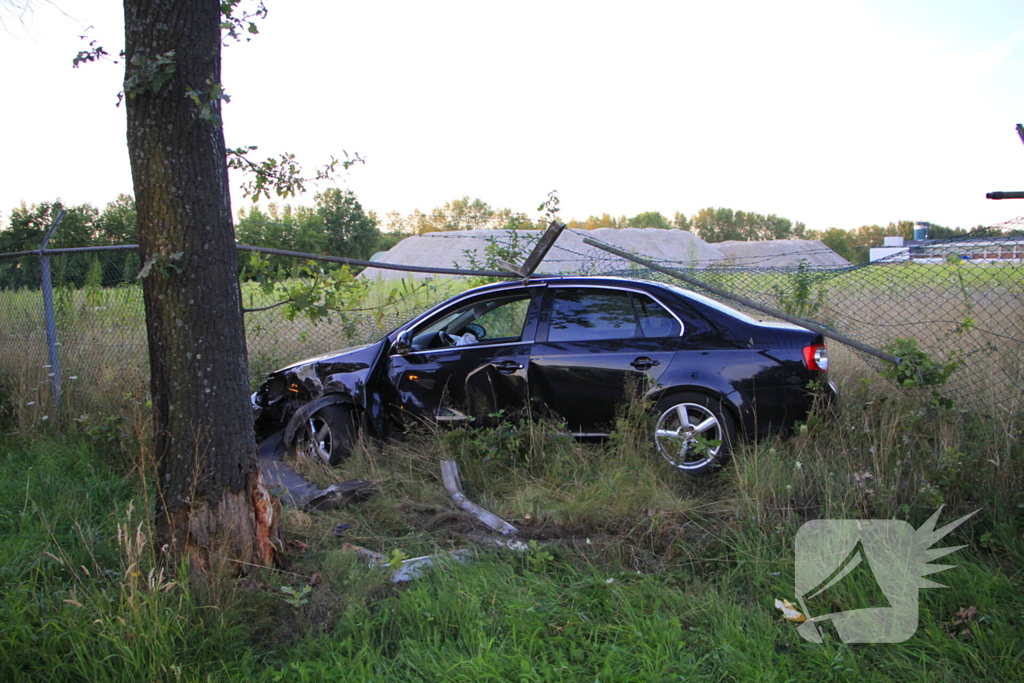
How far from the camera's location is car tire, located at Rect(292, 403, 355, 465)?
5.35 meters

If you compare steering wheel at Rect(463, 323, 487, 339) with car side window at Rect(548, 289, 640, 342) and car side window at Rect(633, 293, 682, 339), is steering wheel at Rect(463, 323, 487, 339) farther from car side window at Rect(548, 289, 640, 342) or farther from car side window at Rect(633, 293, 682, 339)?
car side window at Rect(633, 293, 682, 339)

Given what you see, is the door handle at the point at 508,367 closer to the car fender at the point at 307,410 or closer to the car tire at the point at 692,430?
the car tire at the point at 692,430

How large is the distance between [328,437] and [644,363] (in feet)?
8.33

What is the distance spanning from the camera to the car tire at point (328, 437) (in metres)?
5.35

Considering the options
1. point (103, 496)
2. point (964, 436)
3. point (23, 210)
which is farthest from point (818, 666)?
point (23, 210)

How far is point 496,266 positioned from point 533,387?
2.21m

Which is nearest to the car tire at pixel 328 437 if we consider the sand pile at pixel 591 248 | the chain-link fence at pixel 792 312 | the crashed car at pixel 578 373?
the crashed car at pixel 578 373

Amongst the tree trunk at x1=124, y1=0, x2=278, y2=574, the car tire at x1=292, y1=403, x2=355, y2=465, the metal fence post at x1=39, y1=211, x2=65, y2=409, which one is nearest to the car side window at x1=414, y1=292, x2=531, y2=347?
the car tire at x1=292, y1=403, x2=355, y2=465

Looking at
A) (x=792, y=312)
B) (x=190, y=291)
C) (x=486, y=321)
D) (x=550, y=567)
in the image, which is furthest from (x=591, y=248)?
(x=190, y=291)

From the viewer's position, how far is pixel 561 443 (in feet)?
15.7

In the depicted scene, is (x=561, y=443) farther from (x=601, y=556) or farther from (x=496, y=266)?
(x=496, y=266)

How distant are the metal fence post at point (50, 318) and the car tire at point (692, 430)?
546cm

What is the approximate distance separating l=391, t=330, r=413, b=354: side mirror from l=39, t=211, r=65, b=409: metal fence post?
3383 millimetres

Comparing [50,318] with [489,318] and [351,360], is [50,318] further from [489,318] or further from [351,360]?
[489,318]
